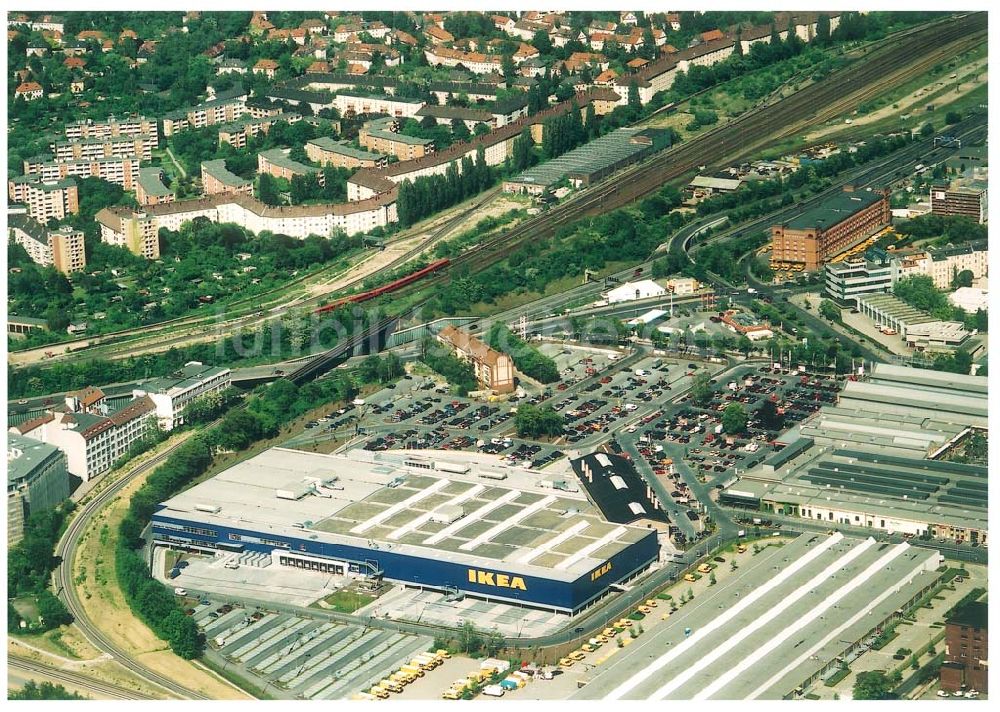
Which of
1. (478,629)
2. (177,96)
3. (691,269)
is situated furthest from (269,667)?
(177,96)

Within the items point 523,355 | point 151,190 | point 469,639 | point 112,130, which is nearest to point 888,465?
point 523,355

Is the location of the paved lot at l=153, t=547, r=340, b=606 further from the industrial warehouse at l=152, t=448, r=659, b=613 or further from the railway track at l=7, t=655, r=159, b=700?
the railway track at l=7, t=655, r=159, b=700

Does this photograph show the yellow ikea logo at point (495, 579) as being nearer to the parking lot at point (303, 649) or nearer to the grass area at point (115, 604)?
the parking lot at point (303, 649)

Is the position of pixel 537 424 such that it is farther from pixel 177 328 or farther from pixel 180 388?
pixel 177 328

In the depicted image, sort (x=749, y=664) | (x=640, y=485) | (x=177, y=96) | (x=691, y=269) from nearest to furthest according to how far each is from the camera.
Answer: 1. (x=749, y=664)
2. (x=640, y=485)
3. (x=691, y=269)
4. (x=177, y=96)

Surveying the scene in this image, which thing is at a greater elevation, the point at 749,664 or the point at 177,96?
the point at 177,96

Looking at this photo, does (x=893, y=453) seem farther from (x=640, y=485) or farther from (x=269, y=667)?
(x=269, y=667)

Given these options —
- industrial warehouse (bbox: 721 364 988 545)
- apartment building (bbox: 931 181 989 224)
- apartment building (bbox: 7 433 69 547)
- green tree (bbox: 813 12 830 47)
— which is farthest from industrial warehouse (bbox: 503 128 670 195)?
apartment building (bbox: 7 433 69 547)
